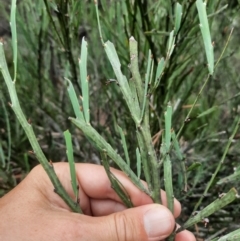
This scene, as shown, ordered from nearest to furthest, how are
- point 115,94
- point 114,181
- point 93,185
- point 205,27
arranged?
point 205,27 → point 114,181 → point 93,185 → point 115,94

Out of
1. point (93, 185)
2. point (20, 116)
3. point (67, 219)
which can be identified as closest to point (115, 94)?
point (93, 185)

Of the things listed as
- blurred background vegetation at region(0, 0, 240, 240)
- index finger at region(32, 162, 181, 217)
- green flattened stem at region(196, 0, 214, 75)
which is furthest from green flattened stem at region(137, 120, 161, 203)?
blurred background vegetation at region(0, 0, 240, 240)

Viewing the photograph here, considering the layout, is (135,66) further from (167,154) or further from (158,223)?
(158,223)

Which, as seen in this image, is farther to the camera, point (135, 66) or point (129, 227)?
point (129, 227)

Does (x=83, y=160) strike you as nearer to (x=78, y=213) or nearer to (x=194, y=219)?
(x=78, y=213)

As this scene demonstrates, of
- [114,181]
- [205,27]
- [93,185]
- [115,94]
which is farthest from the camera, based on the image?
[115,94]

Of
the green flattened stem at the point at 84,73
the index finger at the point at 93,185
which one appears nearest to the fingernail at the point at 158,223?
the index finger at the point at 93,185

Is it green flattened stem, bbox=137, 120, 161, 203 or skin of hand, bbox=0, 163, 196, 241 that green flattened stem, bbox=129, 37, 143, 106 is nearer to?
green flattened stem, bbox=137, 120, 161, 203

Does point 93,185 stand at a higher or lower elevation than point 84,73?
lower

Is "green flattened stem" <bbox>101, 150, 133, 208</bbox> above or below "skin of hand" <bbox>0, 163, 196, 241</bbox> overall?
above
